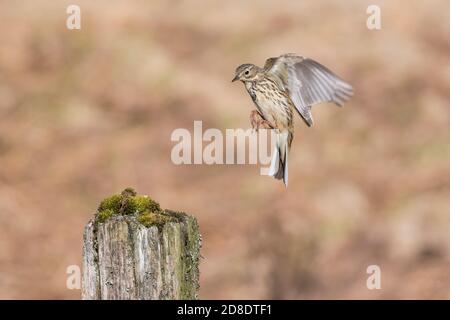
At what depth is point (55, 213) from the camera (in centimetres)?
1080

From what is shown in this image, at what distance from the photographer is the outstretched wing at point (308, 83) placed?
6434 millimetres

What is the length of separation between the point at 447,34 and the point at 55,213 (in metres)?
6.83

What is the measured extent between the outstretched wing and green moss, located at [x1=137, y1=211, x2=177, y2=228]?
217cm

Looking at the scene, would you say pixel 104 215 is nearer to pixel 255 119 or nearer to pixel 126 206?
pixel 126 206

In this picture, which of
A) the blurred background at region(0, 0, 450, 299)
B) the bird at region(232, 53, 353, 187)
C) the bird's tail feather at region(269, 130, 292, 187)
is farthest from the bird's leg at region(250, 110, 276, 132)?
the blurred background at region(0, 0, 450, 299)

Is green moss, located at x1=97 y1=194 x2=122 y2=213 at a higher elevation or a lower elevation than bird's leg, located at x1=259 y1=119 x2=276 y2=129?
A: lower

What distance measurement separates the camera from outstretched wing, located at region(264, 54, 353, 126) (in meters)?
6.43

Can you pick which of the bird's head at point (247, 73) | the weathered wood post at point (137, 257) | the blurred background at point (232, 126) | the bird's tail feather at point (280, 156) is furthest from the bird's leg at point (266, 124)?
the blurred background at point (232, 126)

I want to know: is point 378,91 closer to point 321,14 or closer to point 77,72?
point 321,14

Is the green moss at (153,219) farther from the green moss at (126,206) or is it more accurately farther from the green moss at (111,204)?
the green moss at (111,204)

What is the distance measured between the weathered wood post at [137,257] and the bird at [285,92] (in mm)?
2131

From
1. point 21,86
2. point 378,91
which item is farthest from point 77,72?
point 378,91

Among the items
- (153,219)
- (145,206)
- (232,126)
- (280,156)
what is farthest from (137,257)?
(232,126)

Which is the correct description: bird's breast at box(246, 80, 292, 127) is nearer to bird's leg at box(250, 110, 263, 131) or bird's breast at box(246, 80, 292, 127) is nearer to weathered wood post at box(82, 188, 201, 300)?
bird's leg at box(250, 110, 263, 131)
